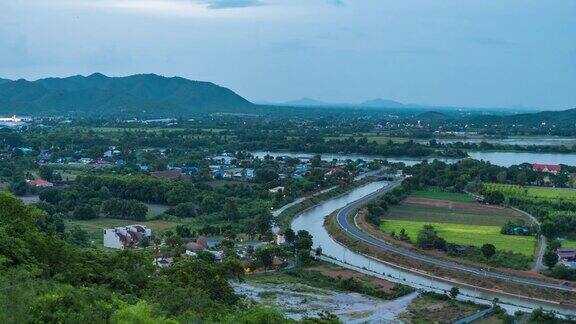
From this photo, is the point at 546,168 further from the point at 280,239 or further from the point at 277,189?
the point at 280,239

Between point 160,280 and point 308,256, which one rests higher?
point 160,280

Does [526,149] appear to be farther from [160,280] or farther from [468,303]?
[160,280]

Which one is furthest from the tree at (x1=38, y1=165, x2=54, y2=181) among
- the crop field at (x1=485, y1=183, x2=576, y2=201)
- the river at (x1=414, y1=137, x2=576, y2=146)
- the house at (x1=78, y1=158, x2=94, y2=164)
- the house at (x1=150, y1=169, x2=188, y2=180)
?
the river at (x1=414, y1=137, x2=576, y2=146)

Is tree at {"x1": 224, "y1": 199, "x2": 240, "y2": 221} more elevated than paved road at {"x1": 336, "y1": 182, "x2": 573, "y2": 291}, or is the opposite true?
tree at {"x1": 224, "y1": 199, "x2": 240, "y2": 221}

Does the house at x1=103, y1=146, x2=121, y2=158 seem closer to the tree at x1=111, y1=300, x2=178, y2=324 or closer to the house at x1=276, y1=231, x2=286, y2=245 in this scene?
the house at x1=276, y1=231, x2=286, y2=245

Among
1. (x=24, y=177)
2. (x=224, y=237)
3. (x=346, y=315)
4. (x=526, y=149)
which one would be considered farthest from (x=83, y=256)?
(x=526, y=149)

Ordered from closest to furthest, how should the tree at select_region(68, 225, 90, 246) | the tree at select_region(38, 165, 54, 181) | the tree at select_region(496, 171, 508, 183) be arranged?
the tree at select_region(68, 225, 90, 246)
the tree at select_region(38, 165, 54, 181)
the tree at select_region(496, 171, 508, 183)

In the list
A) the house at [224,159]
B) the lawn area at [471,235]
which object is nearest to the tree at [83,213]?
the lawn area at [471,235]
